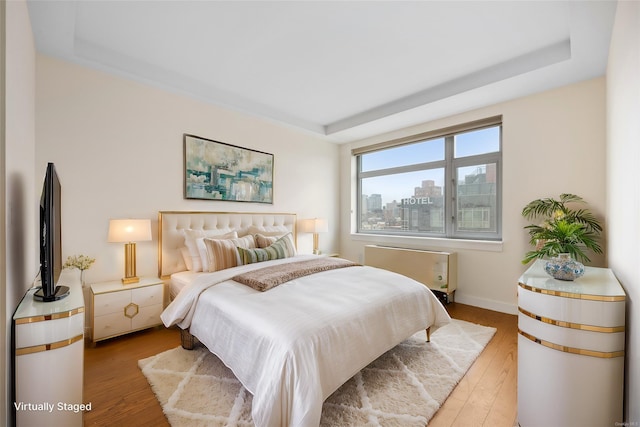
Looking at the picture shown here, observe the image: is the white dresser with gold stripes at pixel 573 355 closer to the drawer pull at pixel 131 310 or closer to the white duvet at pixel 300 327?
the white duvet at pixel 300 327

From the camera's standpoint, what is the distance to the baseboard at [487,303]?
3266 mm

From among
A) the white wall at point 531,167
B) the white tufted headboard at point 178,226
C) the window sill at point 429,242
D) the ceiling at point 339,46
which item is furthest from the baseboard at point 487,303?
the white tufted headboard at point 178,226

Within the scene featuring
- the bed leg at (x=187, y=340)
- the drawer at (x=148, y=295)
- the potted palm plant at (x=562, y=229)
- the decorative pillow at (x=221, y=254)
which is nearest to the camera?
the potted palm plant at (x=562, y=229)

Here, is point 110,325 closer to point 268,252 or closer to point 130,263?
point 130,263

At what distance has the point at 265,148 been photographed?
4.07 meters

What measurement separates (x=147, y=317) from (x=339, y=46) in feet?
10.2

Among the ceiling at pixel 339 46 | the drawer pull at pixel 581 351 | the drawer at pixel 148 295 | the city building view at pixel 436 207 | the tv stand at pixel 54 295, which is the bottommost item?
the drawer at pixel 148 295

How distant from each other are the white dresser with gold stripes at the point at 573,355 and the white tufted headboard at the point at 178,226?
3.11 m

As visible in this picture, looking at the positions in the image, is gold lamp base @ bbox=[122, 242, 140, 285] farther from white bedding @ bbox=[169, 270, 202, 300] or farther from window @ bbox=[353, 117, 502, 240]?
window @ bbox=[353, 117, 502, 240]

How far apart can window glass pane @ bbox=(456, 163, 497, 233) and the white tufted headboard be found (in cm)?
298

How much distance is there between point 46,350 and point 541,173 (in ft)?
14.1

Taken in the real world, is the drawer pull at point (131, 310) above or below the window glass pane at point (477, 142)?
below

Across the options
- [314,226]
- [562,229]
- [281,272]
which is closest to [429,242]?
[314,226]

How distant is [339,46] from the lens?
2.44m
